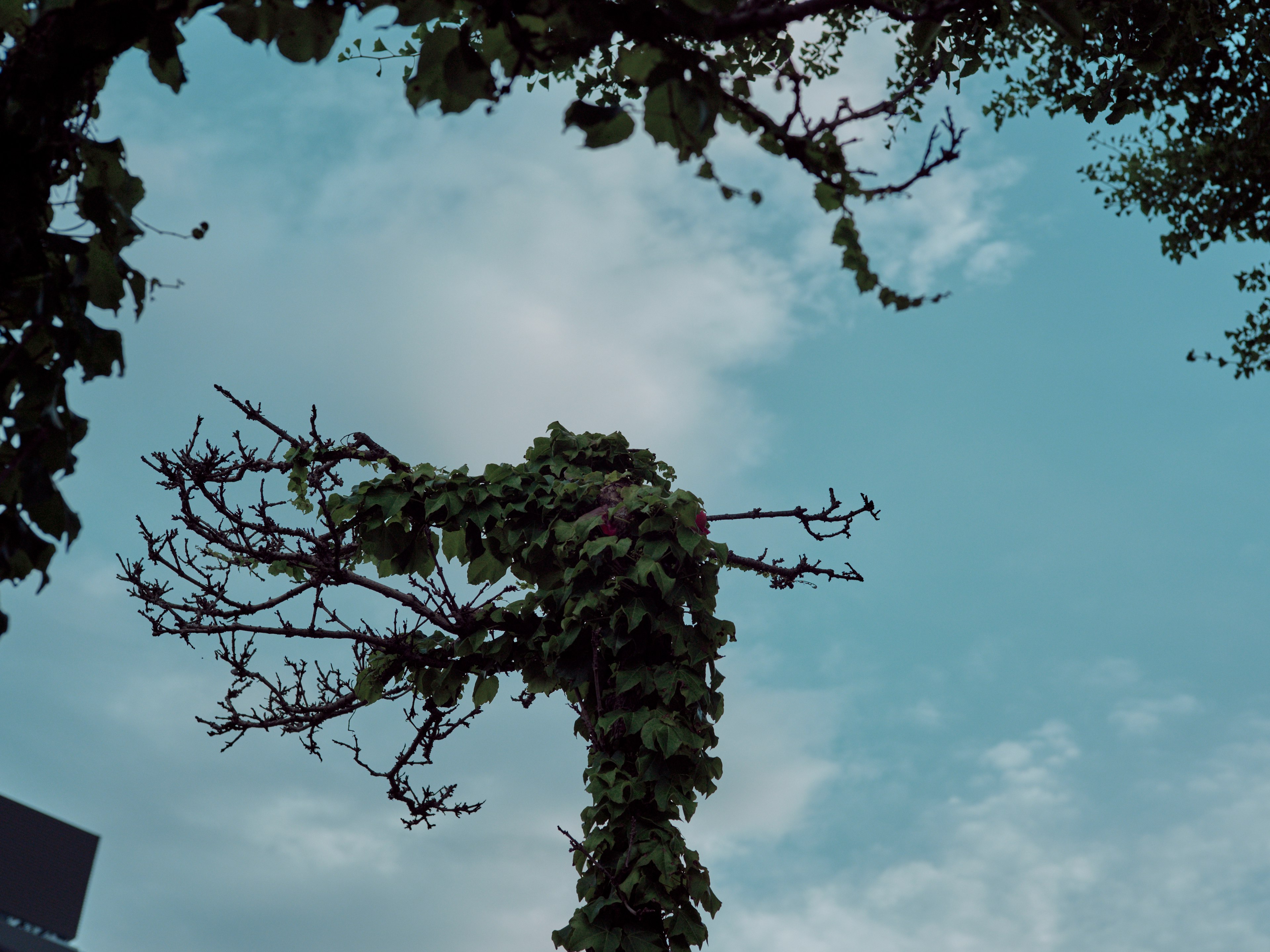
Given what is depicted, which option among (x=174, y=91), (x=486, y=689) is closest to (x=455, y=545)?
(x=486, y=689)

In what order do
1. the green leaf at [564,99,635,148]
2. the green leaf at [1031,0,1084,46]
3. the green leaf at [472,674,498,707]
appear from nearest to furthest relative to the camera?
the green leaf at [564,99,635,148]
the green leaf at [1031,0,1084,46]
the green leaf at [472,674,498,707]

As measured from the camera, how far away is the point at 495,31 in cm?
285

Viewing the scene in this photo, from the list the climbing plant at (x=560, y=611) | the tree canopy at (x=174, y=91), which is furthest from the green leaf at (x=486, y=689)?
the tree canopy at (x=174, y=91)

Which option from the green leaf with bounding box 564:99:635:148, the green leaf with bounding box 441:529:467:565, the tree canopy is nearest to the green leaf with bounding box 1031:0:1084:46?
the tree canopy

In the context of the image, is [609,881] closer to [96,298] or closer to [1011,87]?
[96,298]

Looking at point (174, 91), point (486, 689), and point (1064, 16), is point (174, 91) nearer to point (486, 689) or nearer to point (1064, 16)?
point (1064, 16)

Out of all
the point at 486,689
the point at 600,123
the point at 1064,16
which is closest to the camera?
the point at 600,123

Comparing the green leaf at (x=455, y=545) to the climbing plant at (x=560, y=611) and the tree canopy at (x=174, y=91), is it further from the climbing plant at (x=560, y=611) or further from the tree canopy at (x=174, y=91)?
the tree canopy at (x=174, y=91)

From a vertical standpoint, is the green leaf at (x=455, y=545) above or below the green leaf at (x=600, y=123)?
above

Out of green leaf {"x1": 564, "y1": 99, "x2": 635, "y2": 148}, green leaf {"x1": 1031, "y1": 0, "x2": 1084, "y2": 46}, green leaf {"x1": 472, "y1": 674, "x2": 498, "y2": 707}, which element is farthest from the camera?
green leaf {"x1": 472, "y1": 674, "x2": 498, "y2": 707}

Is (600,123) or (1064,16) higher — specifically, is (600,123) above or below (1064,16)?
below

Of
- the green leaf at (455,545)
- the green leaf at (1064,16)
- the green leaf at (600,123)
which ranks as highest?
the green leaf at (455,545)

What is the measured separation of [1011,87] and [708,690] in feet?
28.1

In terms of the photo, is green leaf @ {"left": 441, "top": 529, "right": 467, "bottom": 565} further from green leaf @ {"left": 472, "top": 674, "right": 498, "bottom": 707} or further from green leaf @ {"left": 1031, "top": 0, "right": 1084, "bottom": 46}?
green leaf @ {"left": 1031, "top": 0, "right": 1084, "bottom": 46}
